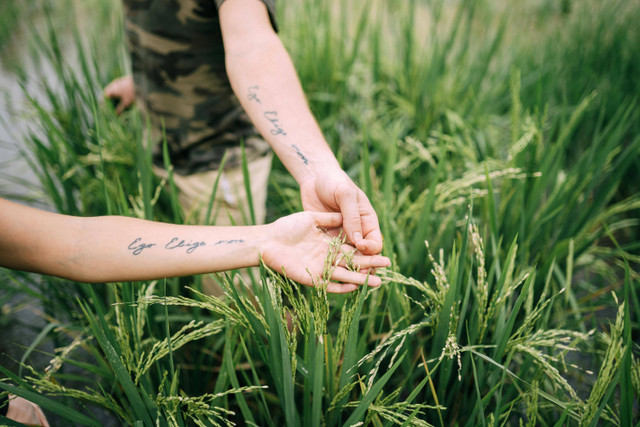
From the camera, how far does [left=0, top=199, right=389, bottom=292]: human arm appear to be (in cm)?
85

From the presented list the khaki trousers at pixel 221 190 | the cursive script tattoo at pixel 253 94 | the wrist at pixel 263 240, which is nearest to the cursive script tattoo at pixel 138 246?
the wrist at pixel 263 240

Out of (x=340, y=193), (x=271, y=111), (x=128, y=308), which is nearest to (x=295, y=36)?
(x=271, y=111)

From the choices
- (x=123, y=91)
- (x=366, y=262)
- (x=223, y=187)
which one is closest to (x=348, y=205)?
(x=366, y=262)

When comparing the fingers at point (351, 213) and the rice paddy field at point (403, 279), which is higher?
the fingers at point (351, 213)

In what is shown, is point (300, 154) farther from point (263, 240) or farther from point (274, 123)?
point (263, 240)

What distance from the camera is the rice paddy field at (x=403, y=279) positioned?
2.84 ft

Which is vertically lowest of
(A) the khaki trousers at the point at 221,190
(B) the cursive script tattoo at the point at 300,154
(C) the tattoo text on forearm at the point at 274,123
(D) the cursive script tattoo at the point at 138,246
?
(A) the khaki trousers at the point at 221,190

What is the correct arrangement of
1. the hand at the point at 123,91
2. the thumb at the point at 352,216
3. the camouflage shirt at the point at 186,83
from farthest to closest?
the hand at the point at 123,91
the camouflage shirt at the point at 186,83
the thumb at the point at 352,216

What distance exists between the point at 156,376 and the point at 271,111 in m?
0.82

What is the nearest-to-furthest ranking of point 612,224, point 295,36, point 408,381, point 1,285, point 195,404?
point 195,404
point 408,381
point 1,285
point 612,224
point 295,36

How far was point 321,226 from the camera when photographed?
1.02 meters

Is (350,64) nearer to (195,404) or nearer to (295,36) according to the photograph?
(295,36)

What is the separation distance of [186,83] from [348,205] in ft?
3.03

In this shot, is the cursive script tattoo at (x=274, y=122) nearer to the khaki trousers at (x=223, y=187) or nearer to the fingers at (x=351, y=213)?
the fingers at (x=351, y=213)
